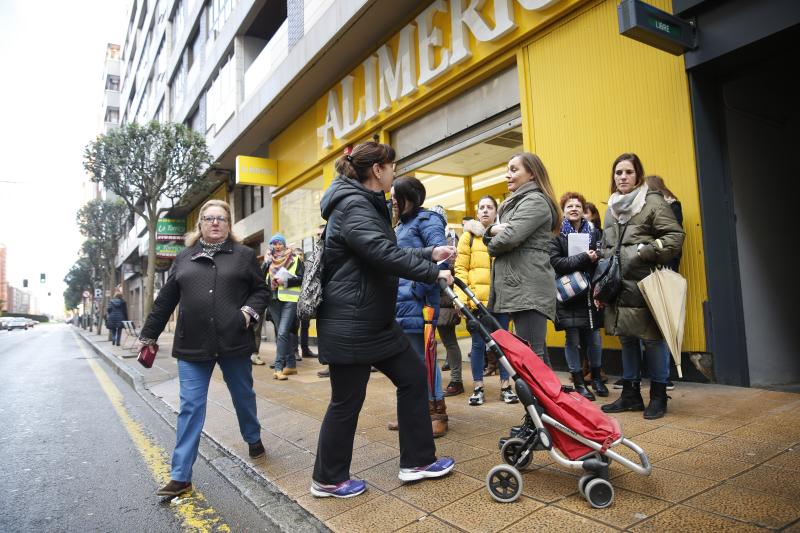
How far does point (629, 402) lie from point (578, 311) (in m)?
1.03

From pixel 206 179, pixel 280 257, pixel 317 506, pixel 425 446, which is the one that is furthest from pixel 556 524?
pixel 206 179

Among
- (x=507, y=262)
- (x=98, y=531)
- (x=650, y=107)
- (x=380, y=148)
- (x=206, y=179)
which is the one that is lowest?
(x=98, y=531)

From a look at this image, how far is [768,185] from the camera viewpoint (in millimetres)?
5293

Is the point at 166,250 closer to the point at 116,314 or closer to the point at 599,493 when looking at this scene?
the point at 116,314

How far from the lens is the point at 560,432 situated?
8.41 ft

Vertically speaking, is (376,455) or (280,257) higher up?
(280,257)

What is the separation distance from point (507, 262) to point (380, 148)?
146 cm

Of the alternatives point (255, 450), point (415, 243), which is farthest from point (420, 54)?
point (255, 450)

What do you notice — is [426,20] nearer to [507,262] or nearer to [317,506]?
[507,262]

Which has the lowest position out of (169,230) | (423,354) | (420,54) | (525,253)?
(423,354)

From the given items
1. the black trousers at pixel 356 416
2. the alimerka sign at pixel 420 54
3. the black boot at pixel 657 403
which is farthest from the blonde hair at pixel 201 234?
the alimerka sign at pixel 420 54

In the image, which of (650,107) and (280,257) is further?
(280,257)

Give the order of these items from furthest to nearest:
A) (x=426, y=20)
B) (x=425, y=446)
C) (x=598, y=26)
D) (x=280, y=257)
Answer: (x=426, y=20) → (x=280, y=257) → (x=598, y=26) → (x=425, y=446)

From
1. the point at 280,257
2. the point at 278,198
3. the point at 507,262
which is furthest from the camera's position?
the point at 278,198
